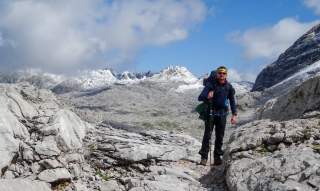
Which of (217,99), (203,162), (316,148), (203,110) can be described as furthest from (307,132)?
(203,162)

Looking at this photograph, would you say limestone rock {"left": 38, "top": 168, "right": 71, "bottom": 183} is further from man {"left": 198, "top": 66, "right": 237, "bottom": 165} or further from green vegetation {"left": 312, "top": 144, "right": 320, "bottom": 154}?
green vegetation {"left": 312, "top": 144, "right": 320, "bottom": 154}

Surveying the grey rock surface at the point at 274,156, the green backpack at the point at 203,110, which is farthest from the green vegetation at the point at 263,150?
the green backpack at the point at 203,110

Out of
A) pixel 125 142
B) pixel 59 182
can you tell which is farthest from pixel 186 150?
pixel 59 182

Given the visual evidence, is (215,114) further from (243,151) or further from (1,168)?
(1,168)

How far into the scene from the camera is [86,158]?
891 inches

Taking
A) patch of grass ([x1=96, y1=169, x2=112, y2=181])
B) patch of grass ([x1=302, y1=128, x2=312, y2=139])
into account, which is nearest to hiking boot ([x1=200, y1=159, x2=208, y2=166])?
patch of grass ([x1=96, y1=169, x2=112, y2=181])

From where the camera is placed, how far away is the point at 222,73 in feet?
68.0

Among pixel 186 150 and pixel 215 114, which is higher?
pixel 215 114

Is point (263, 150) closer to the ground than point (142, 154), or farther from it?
farther from it

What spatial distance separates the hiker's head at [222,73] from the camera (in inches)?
815

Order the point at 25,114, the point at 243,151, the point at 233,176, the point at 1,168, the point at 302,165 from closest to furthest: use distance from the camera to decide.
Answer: the point at 302,165 < the point at 233,176 < the point at 243,151 < the point at 1,168 < the point at 25,114

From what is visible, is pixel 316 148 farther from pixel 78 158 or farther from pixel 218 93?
pixel 78 158

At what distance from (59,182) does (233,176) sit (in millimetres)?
7671

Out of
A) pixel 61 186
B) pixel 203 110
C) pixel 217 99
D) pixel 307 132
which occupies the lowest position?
pixel 61 186
